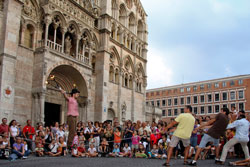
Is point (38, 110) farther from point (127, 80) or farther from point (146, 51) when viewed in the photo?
point (146, 51)

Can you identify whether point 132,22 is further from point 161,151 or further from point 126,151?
point 161,151

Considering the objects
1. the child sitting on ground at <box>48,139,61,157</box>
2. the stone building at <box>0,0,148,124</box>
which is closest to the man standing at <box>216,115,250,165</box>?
the child sitting on ground at <box>48,139,61,157</box>

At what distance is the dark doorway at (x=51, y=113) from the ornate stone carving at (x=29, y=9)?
23.4ft

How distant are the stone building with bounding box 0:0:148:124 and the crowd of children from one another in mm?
4273

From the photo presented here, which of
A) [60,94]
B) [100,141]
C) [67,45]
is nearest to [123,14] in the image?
[67,45]

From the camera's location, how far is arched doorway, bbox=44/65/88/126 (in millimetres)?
22469

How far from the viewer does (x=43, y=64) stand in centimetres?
2011

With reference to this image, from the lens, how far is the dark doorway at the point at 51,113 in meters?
22.5

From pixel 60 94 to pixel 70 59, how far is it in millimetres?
3233

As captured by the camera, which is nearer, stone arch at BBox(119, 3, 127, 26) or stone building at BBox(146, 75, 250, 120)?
stone arch at BBox(119, 3, 127, 26)

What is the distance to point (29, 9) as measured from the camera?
827 inches

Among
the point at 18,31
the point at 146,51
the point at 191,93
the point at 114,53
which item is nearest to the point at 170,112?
the point at 191,93

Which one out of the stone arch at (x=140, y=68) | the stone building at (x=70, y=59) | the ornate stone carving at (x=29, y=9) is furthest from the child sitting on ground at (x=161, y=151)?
the stone arch at (x=140, y=68)

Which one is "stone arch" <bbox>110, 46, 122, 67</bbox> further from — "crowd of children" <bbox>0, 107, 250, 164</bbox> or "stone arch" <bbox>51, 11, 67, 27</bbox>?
"crowd of children" <bbox>0, 107, 250, 164</bbox>
